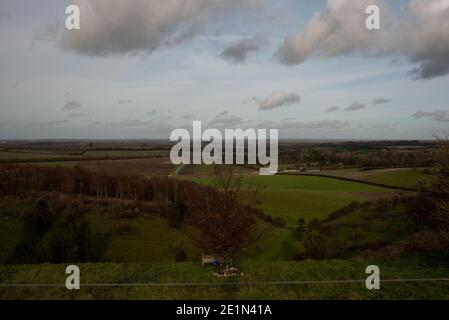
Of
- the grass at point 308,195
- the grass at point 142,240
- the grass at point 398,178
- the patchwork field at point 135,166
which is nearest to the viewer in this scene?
the grass at point 142,240

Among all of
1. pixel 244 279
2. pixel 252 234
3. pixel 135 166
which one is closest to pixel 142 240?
pixel 135 166

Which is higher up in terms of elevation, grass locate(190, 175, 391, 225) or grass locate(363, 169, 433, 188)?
grass locate(363, 169, 433, 188)

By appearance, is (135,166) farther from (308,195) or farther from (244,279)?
(244,279)

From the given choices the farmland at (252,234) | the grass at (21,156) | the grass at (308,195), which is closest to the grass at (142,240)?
the farmland at (252,234)

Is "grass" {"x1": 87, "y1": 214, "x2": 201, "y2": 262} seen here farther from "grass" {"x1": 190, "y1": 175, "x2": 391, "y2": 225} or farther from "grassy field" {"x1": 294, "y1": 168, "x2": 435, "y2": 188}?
"grassy field" {"x1": 294, "y1": 168, "x2": 435, "y2": 188}

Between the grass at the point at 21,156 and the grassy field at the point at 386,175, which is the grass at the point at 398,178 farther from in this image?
the grass at the point at 21,156

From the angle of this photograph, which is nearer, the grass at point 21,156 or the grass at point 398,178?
the grass at point 398,178

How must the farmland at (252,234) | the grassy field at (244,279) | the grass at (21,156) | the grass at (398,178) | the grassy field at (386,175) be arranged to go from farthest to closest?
1. the grassy field at (386,175)
2. the grass at (21,156)
3. the grass at (398,178)
4. the farmland at (252,234)
5. the grassy field at (244,279)

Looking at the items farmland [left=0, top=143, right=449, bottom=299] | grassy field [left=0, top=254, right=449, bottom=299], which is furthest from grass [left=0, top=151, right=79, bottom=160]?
grassy field [left=0, top=254, right=449, bottom=299]

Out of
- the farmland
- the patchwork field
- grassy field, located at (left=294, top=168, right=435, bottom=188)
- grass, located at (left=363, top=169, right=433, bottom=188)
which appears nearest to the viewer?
the farmland
